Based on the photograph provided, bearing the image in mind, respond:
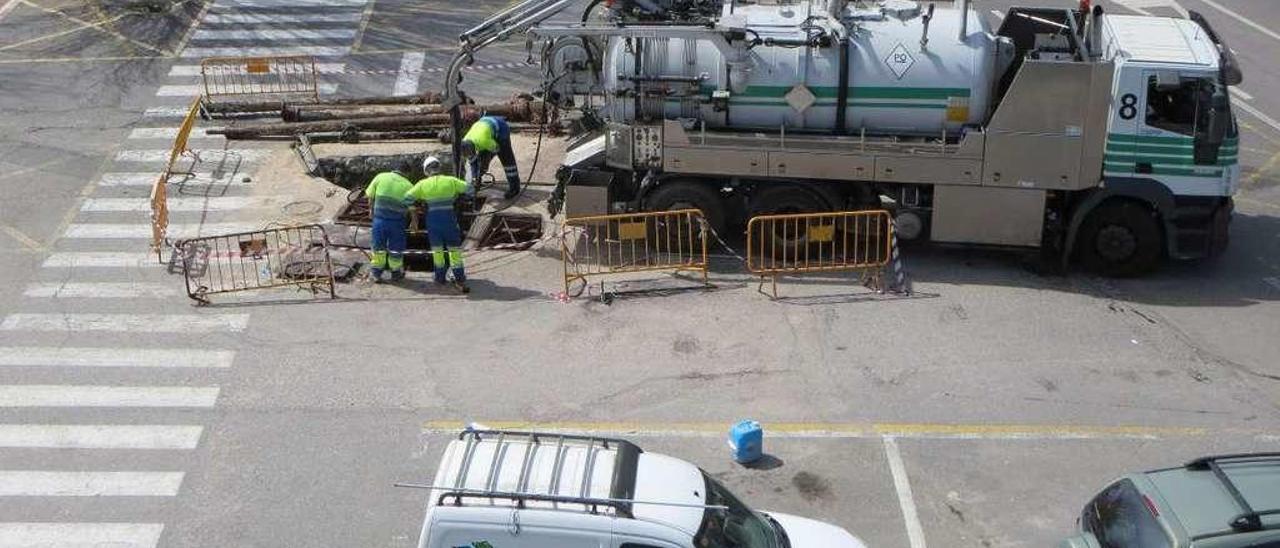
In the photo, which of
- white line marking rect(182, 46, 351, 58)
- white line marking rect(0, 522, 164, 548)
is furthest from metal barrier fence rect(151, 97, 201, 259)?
white line marking rect(0, 522, 164, 548)

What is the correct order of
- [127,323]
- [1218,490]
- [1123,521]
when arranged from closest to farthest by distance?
[1218,490]
[1123,521]
[127,323]

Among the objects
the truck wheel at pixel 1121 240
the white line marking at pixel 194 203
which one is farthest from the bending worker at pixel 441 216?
the truck wheel at pixel 1121 240

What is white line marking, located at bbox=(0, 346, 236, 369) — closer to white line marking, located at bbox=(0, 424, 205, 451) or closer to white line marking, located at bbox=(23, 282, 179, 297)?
white line marking, located at bbox=(0, 424, 205, 451)

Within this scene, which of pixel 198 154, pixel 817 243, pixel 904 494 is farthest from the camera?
pixel 198 154

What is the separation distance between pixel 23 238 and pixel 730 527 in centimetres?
1208

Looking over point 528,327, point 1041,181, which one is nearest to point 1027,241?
point 1041,181

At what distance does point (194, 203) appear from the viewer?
60.5 ft

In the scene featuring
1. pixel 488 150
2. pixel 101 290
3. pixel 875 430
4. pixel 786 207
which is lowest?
pixel 875 430

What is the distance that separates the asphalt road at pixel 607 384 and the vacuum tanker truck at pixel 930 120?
2.57ft

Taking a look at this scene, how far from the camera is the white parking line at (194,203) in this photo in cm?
1828

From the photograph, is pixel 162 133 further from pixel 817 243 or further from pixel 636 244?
pixel 817 243

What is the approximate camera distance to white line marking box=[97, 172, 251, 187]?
62.6ft

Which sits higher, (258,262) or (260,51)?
(260,51)

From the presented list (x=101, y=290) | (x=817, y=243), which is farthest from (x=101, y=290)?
(x=817, y=243)
